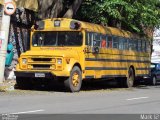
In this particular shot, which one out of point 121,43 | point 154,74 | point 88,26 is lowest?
point 154,74

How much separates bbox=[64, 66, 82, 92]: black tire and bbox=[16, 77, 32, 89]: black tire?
1813 millimetres

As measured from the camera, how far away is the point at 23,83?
20.8 m

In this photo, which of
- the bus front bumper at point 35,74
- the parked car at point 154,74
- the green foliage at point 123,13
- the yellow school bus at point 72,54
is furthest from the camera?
the parked car at point 154,74

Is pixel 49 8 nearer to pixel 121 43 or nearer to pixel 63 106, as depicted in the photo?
pixel 121 43

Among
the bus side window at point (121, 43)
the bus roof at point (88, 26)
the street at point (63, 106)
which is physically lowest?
the street at point (63, 106)

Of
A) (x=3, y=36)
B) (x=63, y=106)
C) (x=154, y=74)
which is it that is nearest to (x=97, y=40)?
(x=3, y=36)

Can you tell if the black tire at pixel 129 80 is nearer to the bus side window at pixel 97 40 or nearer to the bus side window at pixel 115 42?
the bus side window at pixel 115 42

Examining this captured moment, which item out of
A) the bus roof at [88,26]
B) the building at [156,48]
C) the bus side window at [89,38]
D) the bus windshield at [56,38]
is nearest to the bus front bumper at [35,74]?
the bus windshield at [56,38]

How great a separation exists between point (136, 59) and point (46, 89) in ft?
22.8

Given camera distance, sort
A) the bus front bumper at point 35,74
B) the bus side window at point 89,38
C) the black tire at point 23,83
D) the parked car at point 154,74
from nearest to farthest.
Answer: the bus front bumper at point 35,74 < the black tire at point 23,83 < the bus side window at point 89,38 < the parked car at point 154,74

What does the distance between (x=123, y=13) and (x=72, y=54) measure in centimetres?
849

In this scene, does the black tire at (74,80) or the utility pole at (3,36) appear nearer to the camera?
the black tire at (74,80)

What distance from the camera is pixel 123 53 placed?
2480 centimetres

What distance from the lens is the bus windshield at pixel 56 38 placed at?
20906mm
